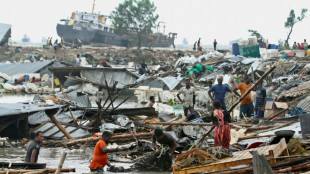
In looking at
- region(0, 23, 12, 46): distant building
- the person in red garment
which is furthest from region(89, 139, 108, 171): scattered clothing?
A: region(0, 23, 12, 46): distant building

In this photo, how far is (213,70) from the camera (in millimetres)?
27641

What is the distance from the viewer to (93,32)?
57906mm

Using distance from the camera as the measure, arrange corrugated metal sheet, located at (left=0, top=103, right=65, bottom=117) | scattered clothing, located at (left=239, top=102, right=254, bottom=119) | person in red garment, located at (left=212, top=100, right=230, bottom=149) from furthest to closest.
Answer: scattered clothing, located at (left=239, top=102, right=254, bottom=119)
corrugated metal sheet, located at (left=0, top=103, right=65, bottom=117)
person in red garment, located at (left=212, top=100, right=230, bottom=149)

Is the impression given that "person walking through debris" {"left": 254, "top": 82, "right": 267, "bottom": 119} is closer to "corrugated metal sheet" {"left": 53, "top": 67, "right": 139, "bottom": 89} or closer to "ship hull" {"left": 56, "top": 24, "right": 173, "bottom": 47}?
"corrugated metal sheet" {"left": 53, "top": 67, "right": 139, "bottom": 89}

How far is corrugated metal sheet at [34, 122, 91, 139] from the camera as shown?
478 inches

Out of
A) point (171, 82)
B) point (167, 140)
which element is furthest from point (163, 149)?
point (171, 82)

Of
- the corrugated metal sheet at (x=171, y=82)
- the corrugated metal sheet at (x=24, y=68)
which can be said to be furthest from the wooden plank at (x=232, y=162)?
the corrugated metal sheet at (x=24, y=68)

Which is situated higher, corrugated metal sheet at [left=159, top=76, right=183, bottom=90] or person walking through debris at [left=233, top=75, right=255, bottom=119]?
person walking through debris at [left=233, top=75, right=255, bottom=119]

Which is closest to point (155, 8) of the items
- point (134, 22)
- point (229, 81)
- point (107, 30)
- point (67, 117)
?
point (134, 22)

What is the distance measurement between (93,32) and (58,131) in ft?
153

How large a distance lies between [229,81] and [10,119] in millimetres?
11037

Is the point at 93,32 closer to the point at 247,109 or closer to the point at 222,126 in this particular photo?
the point at 247,109

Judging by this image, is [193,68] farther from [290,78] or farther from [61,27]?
[61,27]

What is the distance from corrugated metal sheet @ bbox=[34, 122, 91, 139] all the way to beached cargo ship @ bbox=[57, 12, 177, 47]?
4531 centimetres
